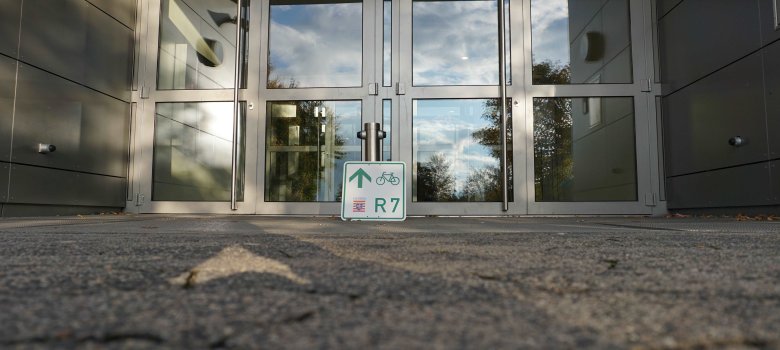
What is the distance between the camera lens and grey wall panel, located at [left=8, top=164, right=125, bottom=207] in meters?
5.31

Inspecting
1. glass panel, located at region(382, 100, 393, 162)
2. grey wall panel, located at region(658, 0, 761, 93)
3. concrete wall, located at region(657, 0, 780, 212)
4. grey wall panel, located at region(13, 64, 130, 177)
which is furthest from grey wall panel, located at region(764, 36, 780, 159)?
grey wall panel, located at region(13, 64, 130, 177)

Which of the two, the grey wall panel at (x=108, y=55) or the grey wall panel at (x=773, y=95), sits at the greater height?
the grey wall panel at (x=108, y=55)

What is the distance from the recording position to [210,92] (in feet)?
23.0

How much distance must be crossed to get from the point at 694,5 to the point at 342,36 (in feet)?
14.2

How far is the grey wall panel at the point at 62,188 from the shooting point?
531 centimetres

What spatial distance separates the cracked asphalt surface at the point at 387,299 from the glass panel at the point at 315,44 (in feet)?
17.5

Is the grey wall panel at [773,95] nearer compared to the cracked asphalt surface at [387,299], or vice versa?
the cracked asphalt surface at [387,299]

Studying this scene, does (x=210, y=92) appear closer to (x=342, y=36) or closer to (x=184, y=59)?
(x=184, y=59)

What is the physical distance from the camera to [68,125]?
5977mm

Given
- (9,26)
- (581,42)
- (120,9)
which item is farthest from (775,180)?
(120,9)

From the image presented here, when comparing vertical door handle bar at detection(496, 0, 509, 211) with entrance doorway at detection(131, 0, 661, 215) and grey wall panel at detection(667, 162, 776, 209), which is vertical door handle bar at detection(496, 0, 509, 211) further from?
grey wall panel at detection(667, 162, 776, 209)

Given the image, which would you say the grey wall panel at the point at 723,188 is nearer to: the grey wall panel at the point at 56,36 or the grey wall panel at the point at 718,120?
the grey wall panel at the point at 718,120

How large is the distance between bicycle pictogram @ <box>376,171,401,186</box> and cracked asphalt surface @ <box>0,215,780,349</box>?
301 centimetres

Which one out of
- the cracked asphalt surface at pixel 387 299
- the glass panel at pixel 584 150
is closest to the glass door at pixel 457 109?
the glass panel at pixel 584 150
